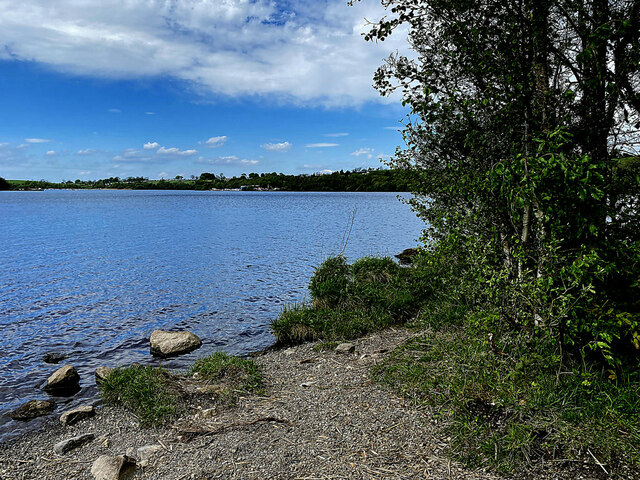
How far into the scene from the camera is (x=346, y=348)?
992 centimetres

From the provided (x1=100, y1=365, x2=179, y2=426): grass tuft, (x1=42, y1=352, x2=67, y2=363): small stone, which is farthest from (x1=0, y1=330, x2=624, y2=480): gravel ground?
(x1=42, y1=352, x2=67, y2=363): small stone

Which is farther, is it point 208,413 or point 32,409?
point 32,409

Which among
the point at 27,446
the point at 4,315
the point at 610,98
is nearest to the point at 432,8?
the point at 610,98

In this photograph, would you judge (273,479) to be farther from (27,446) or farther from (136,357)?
(136,357)

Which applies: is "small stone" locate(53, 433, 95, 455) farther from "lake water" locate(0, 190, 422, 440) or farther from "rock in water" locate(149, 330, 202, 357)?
"rock in water" locate(149, 330, 202, 357)

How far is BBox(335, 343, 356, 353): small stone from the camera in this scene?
32.3 ft

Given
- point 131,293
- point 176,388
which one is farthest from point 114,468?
point 131,293

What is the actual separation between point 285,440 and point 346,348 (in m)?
4.06

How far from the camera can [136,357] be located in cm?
1202

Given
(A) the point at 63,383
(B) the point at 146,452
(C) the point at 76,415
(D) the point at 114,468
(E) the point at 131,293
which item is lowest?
(E) the point at 131,293

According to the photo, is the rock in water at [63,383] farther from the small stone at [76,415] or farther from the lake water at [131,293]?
the small stone at [76,415]

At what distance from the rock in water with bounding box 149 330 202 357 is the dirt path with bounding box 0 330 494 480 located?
3.73m

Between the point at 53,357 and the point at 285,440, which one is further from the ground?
the point at 285,440

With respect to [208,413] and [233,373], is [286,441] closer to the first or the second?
[208,413]
